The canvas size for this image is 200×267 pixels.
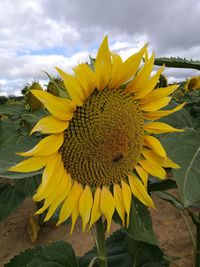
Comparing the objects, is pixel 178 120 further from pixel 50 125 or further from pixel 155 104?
pixel 50 125

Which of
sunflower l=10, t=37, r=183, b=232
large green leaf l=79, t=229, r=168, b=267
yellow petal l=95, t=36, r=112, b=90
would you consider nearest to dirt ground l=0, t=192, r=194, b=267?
large green leaf l=79, t=229, r=168, b=267

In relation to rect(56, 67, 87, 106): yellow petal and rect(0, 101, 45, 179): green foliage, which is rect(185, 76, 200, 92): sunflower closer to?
rect(0, 101, 45, 179): green foliage

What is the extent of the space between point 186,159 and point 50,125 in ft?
1.05

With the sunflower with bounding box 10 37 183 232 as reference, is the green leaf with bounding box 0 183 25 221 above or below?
below

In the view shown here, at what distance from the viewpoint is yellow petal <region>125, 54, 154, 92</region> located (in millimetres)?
774

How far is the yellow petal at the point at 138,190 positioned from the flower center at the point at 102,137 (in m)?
0.05

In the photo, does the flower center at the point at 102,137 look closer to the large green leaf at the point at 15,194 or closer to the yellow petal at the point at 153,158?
the yellow petal at the point at 153,158

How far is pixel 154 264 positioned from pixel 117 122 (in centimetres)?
51

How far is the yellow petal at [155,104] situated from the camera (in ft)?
2.69

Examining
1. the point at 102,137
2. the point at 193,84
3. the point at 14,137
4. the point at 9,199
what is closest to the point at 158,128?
the point at 102,137

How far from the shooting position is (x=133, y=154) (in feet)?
2.75

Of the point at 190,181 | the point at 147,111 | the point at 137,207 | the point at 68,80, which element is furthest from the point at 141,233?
the point at 68,80

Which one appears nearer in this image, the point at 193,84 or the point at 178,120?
the point at 178,120

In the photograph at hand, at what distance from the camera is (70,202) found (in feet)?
2.58
